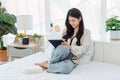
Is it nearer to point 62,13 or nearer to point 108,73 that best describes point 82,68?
point 108,73

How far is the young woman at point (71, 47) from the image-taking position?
8.90 feet

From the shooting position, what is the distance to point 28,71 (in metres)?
2.59

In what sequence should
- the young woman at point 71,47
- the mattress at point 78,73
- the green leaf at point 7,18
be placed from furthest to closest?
the green leaf at point 7,18 < the young woman at point 71,47 < the mattress at point 78,73

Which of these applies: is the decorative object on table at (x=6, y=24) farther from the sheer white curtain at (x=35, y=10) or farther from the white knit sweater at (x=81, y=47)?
the white knit sweater at (x=81, y=47)

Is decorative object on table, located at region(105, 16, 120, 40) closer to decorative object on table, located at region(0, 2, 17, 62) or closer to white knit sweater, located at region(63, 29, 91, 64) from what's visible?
white knit sweater, located at region(63, 29, 91, 64)

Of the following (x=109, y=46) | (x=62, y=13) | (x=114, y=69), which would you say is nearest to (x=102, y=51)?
(x=109, y=46)

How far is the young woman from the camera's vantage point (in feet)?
8.90

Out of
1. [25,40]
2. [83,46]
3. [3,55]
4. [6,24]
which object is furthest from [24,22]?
[83,46]

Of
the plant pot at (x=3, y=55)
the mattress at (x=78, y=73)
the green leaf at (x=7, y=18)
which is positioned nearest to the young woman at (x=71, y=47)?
the mattress at (x=78, y=73)

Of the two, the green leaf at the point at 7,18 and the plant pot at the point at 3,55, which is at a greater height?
the green leaf at the point at 7,18

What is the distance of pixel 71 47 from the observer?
2809 mm

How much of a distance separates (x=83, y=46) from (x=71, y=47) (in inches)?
5.5

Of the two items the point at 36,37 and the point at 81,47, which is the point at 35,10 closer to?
the point at 36,37

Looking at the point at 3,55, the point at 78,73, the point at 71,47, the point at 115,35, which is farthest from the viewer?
the point at 3,55
